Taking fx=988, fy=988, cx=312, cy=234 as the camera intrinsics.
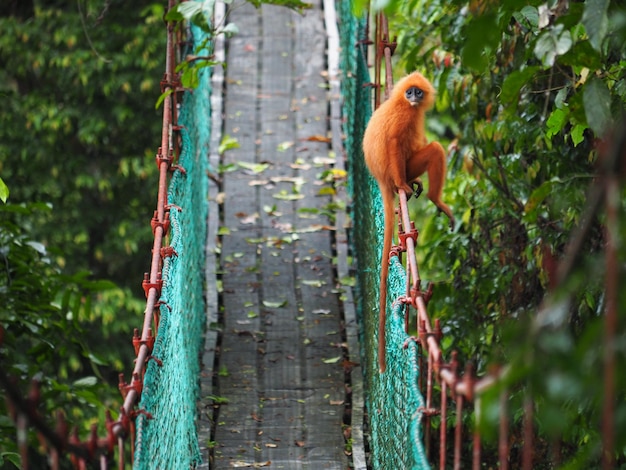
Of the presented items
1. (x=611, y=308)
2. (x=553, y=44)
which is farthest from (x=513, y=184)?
(x=611, y=308)

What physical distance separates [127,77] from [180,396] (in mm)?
4356

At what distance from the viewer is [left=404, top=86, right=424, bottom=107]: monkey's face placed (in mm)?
3762

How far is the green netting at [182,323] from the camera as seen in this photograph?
89.7 inches

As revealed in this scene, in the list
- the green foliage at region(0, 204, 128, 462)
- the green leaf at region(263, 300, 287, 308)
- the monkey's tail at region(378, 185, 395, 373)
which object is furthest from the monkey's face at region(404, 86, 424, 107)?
the green foliage at region(0, 204, 128, 462)

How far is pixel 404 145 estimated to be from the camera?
3.77 meters

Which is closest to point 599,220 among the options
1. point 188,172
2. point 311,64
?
point 188,172

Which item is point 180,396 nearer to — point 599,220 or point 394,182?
point 394,182

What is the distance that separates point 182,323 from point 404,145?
3.57ft

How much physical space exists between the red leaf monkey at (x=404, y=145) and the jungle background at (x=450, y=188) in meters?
0.22

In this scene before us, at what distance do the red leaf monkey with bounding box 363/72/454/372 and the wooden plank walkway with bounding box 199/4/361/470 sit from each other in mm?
1008

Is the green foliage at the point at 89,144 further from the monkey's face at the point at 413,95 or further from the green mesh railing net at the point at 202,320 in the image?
the monkey's face at the point at 413,95


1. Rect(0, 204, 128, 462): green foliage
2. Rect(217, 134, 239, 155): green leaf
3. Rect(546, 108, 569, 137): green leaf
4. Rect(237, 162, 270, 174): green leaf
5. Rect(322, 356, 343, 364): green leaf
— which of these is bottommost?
Rect(322, 356, 343, 364): green leaf

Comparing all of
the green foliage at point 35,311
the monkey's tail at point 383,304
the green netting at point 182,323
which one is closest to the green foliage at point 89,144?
the green netting at point 182,323

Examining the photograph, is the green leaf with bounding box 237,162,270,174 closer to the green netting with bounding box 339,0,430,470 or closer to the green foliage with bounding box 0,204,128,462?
the green netting with bounding box 339,0,430,470
